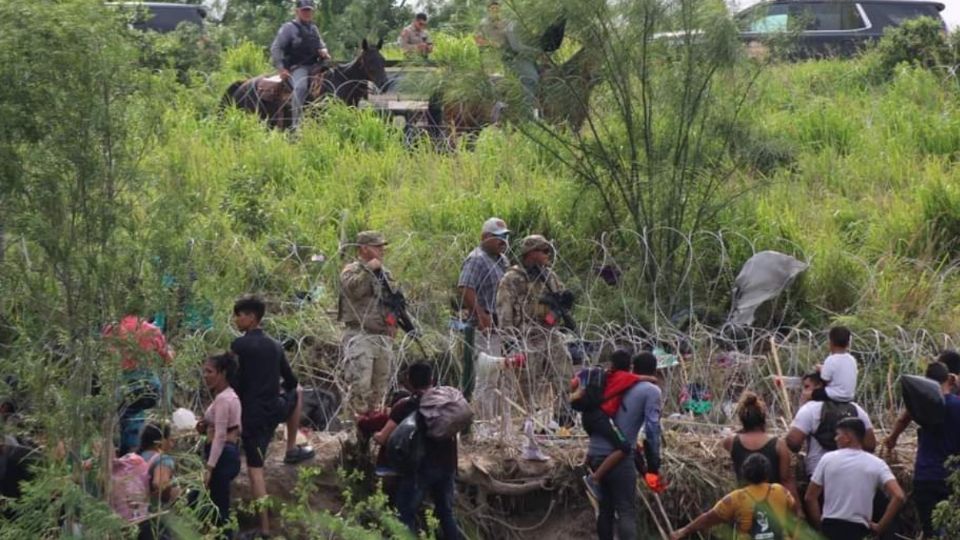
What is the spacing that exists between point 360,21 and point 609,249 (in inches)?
514

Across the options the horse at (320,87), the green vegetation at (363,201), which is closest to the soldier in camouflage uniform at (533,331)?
the green vegetation at (363,201)

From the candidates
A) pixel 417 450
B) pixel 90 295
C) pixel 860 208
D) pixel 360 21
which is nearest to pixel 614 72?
pixel 860 208

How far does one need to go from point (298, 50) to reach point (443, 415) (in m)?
9.37

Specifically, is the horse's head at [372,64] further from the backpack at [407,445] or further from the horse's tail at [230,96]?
the backpack at [407,445]

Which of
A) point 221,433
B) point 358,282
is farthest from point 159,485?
point 358,282

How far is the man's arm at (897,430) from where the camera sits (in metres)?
12.9

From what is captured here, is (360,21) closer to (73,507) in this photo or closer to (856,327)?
(856,327)

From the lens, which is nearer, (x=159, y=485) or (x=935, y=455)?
(x=159, y=485)

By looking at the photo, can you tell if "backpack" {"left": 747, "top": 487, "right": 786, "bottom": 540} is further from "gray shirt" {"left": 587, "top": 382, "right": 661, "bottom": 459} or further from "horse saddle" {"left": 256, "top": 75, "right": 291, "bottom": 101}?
"horse saddle" {"left": 256, "top": 75, "right": 291, "bottom": 101}

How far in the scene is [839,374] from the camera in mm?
12891

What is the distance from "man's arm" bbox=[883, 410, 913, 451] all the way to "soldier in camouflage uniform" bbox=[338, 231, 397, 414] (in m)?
3.45

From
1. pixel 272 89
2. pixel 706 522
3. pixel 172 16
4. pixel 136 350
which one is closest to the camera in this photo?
pixel 136 350

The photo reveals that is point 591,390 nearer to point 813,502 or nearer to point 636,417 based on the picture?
point 636,417

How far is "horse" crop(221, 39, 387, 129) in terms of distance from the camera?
2116 centimetres
